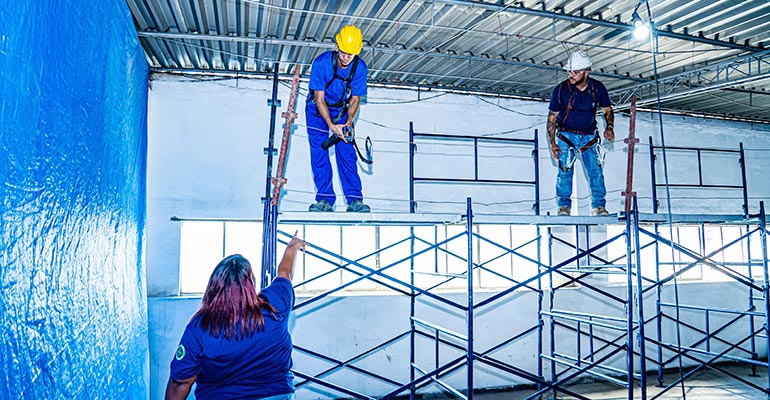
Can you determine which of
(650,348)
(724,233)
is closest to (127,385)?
(650,348)

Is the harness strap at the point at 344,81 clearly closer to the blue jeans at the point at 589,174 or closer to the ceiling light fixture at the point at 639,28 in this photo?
the blue jeans at the point at 589,174

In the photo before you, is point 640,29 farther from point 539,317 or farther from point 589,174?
point 539,317

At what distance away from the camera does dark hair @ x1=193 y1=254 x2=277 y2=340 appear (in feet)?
7.77

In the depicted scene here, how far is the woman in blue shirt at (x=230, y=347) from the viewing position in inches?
93.0

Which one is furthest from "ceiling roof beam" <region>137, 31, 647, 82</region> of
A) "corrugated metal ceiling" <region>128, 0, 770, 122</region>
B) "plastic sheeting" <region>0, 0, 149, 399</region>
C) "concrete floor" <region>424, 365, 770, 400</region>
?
"concrete floor" <region>424, 365, 770, 400</region>

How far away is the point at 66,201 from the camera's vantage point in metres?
3.00

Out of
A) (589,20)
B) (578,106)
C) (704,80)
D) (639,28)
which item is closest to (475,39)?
(589,20)

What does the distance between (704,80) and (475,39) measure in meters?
4.32

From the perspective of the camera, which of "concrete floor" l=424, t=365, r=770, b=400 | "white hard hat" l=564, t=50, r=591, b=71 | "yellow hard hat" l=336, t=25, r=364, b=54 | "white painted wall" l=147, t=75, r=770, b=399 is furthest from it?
"concrete floor" l=424, t=365, r=770, b=400

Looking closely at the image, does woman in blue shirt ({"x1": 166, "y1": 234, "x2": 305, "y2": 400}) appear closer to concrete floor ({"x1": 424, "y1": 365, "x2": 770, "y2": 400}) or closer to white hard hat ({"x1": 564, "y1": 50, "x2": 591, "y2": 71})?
white hard hat ({"x1": 564, "y1": 50, "x2": 591, "y2": 71})

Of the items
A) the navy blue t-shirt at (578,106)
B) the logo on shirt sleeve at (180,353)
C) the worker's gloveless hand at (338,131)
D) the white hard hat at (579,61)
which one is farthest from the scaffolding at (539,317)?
the logo on shirt sleeve at (180,353)

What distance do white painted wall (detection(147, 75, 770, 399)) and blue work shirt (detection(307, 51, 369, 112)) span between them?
1.79m

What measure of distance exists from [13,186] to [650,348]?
9.86 meters

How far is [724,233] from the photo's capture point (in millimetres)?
10266
